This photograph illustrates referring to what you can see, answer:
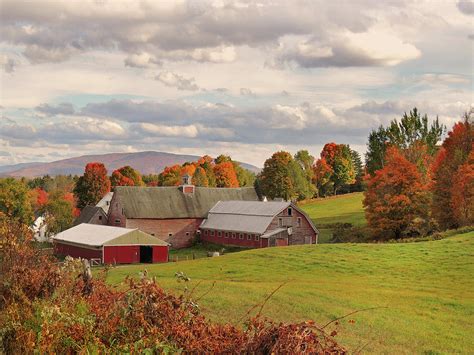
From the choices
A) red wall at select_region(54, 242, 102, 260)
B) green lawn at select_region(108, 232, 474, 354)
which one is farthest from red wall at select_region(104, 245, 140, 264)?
green lawn at select_region(108, 232, 474, 354)

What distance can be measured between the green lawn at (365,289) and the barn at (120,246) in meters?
16.4

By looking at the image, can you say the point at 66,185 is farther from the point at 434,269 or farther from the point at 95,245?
the point at 434,269

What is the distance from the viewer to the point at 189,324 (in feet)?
27.6

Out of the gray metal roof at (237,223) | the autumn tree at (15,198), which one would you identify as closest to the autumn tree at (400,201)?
the gray metal roof at (237,223)

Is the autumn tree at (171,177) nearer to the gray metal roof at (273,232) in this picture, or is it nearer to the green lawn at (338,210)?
the green lawn at (338,210)

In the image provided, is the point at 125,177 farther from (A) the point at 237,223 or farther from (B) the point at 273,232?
(B) the point at 273,232

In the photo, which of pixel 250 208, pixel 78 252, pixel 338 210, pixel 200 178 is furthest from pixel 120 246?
pixel 200 178

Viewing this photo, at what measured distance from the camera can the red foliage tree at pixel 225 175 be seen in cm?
13250

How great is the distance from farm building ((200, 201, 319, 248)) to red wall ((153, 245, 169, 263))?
425 inches

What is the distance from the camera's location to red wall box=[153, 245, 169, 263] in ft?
195

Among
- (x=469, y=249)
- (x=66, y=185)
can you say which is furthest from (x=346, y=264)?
(x=66, y=185)

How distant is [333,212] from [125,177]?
50.1m

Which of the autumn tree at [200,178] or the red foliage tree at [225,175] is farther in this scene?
the red foliage tree at [225,175]

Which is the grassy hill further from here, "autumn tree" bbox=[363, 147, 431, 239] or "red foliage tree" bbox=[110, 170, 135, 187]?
"red foliage tree" bbox=[110, 170, 135, 187]
